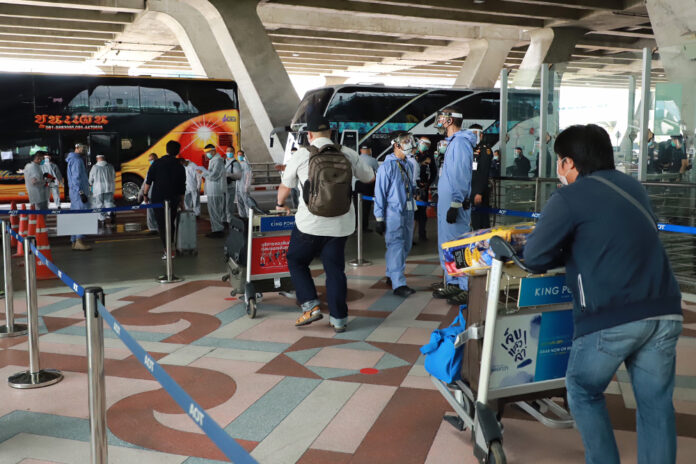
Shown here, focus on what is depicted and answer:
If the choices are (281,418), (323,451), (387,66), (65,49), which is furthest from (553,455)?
(387,66)

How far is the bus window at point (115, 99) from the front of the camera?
14.7 metres

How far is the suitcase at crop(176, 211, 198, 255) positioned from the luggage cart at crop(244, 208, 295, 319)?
3.88 meters

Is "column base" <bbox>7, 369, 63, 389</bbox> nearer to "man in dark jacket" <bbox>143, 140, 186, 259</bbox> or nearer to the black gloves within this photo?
the black gloves

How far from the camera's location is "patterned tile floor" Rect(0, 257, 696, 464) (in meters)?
3.37

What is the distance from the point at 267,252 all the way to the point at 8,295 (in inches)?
89.5

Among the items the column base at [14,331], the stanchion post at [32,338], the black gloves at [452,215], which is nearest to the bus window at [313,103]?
the black gloves at [452,215]

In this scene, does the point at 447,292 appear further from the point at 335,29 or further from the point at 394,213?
the point at 335,29

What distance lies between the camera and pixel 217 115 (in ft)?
53.4

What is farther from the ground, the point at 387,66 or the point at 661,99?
the point at 387,66

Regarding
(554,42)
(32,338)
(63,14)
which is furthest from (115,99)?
(554,42)

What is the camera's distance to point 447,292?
6.80m

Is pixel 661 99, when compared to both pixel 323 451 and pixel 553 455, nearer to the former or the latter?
pixel 553 455

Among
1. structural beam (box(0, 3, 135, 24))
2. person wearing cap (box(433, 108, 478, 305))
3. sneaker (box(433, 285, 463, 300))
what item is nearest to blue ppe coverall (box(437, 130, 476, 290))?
person wearing cap (box(433, 108, 478, 305))

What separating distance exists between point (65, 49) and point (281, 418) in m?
26.6
